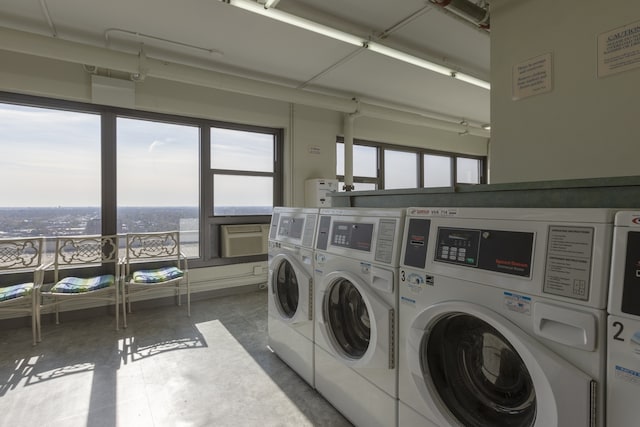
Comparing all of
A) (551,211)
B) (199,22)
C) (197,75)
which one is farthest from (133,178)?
(551,211)

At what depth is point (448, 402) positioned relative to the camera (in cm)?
119

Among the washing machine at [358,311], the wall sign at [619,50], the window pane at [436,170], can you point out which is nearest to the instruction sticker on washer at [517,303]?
the washing machine at [358,311]

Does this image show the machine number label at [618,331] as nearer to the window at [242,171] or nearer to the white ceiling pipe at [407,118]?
the window at [242,171]

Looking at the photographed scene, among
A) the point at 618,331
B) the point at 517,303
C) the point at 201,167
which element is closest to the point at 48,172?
the point at 201,167

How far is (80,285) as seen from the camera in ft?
9.45

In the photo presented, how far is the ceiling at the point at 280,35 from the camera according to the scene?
247 cm

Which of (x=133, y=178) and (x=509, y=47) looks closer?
Result: (x=509, y=47)

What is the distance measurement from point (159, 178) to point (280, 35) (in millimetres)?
2157

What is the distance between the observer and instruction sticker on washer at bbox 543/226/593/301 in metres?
0.85

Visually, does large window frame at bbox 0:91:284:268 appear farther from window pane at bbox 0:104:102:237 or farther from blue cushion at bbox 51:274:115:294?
blue cushion at bbox 51:274:115:294

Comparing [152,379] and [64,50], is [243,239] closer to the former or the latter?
[152,379]

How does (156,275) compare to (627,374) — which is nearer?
(627,374)

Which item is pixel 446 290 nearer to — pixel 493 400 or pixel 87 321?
pixel 493 400

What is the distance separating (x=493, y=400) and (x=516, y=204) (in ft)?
2.32
